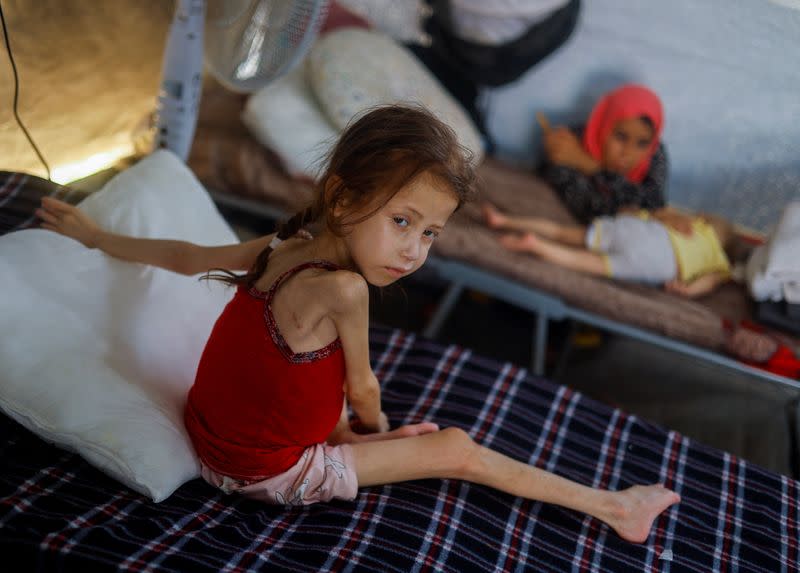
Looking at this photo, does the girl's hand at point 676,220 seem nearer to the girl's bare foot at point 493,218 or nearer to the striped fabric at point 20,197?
the girl's bare foot at point 493,218

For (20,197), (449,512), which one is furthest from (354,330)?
(20,197)

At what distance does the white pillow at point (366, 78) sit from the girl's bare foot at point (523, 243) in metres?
0.26

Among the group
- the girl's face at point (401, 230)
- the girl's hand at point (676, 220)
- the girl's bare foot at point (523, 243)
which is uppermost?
the girl's face at point (401, 230)

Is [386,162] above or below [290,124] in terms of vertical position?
above

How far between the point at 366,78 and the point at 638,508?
1481mm

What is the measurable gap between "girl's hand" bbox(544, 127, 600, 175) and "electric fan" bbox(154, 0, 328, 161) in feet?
4.18

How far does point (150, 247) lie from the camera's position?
1.51 m

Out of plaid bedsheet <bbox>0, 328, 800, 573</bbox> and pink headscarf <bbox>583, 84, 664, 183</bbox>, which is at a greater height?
pink headscarf <bbox>583, 84, 664, 183</bbox>

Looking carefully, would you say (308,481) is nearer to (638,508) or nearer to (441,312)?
(638,508)

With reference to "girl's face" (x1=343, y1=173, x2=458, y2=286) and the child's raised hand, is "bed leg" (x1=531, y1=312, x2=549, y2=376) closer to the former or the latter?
the child's raised hand

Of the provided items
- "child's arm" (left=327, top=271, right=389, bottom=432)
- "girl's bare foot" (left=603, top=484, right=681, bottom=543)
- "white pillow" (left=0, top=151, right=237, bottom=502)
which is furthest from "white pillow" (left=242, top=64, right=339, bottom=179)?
"girl's bare foot" (left=603, top=484, right=681, bottom=543)

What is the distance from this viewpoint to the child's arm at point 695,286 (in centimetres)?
238

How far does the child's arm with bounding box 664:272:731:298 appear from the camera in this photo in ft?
7.80

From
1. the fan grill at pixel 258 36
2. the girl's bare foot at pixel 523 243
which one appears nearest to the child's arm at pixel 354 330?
the fan grill at pixel 258 36
